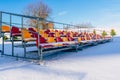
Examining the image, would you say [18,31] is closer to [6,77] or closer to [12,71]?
[12,71]

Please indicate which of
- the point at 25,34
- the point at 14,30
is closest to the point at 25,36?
the point at 25,34

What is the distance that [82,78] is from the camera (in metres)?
2.65

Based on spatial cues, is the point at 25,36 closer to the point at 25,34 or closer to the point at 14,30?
the point at 25,34

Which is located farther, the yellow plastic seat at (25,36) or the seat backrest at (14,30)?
the seat backrest at (14,30)

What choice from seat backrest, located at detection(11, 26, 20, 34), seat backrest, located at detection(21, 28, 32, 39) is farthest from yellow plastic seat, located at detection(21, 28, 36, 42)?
seat backrest, located at detection(11, 26, 20, 34)

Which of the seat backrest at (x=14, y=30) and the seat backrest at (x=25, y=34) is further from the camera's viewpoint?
the seat backrest at (x=14, y=30)

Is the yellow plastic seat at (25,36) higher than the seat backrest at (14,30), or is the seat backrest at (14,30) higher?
the seat backrest at (14,30)

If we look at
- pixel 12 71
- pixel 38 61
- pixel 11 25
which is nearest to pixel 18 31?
pixel 11 25

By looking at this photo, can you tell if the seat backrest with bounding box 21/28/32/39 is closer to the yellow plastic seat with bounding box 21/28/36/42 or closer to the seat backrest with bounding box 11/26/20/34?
the yellow plastic seat with bounding box 21/28/36/42

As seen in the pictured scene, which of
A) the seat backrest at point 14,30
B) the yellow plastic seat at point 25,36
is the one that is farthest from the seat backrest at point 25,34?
the seat backrest at point 14,30

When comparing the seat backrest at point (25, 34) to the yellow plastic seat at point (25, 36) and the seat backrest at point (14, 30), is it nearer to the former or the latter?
the yellow plastic seat at point (25, 36)

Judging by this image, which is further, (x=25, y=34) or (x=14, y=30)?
(x=14, y=30)

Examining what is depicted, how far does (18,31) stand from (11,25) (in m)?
0.22

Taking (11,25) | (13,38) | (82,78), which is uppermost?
(11,25)
